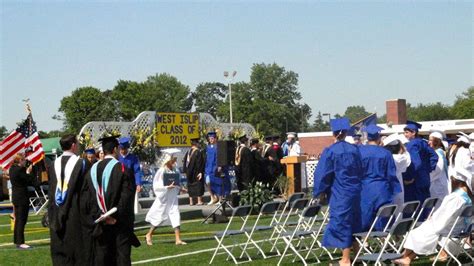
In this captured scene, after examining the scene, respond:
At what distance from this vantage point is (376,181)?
39.5 ft

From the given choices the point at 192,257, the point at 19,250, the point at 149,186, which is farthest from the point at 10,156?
the point at 192,257

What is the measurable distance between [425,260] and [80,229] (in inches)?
199

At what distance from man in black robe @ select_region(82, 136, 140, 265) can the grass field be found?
296cm

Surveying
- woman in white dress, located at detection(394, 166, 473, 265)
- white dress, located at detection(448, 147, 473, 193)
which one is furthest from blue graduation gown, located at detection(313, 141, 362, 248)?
white dress, located at detection(448, 147, 473, 193)

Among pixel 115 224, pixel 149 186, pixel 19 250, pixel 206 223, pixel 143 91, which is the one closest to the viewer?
pixel 115 224

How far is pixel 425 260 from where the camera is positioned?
12.5m

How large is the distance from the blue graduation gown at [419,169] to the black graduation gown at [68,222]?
5589 mm

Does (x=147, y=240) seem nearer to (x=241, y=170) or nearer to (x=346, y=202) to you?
(x=346, y=202)

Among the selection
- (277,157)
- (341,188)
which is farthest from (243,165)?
(341,188)

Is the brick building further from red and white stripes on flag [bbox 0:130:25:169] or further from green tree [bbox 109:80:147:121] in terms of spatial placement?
green tree [bbox 109:80:147:121]

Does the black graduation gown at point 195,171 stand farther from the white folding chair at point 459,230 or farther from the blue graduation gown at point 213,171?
the white folding chair at point 459,230

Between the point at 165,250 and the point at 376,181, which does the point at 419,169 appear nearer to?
the point at 376,181

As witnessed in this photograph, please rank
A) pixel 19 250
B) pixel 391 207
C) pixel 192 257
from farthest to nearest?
1. pixel 19 250
2. pixel 192 257
3. pixel 391 207

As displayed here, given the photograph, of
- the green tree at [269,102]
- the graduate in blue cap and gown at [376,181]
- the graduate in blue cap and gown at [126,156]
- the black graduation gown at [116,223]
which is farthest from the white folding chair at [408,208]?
the green tree at [269,102]
